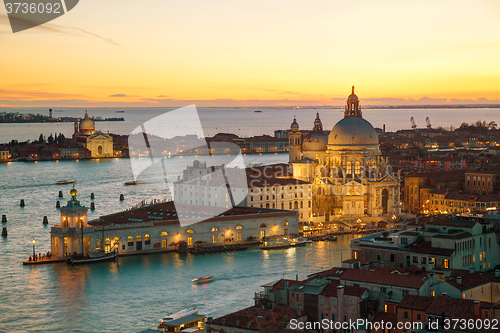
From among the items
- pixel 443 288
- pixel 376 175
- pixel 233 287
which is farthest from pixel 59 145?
pixel 443 288

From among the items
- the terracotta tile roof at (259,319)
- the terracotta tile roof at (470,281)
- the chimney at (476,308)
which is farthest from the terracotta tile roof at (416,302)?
the terracotta tile roof at (259,319)

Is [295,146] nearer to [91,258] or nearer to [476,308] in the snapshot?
[91,258]

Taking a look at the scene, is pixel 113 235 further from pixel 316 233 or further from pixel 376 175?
pixel 376 175

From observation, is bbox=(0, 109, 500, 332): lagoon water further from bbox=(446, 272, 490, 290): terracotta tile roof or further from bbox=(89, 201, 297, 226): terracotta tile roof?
bbox=(446, 272, 490, 290): terracotta tile roof

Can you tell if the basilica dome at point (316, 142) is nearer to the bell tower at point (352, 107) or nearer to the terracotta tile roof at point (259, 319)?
the bell tower at point (352, 107)

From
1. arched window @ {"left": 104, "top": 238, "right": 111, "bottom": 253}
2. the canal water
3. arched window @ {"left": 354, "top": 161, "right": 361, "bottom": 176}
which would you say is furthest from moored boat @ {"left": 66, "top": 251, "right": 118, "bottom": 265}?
arched window @ {"left": 354, "top": 161, "right": 361, "bottom": 176}

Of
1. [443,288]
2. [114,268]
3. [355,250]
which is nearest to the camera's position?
[443,288]
